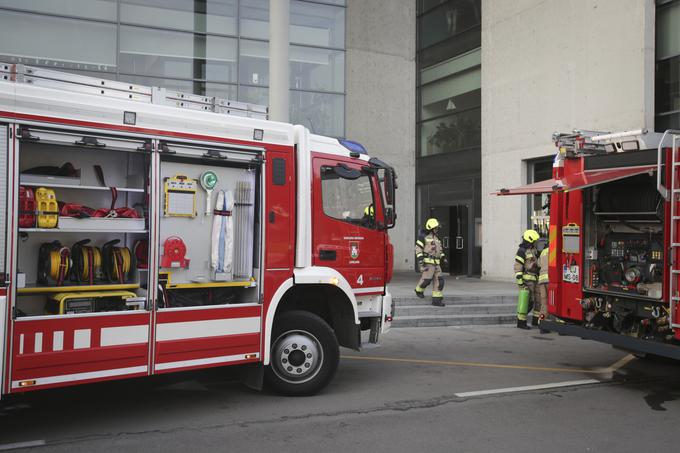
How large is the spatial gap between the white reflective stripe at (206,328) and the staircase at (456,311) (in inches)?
231

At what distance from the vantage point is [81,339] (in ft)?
16.4

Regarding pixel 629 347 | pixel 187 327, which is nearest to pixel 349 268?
pixel 187 327

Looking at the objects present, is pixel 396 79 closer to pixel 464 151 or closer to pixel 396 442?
pixel 464 151

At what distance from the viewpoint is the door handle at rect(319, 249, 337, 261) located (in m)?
6.50

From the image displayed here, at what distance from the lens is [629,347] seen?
21.7 feet

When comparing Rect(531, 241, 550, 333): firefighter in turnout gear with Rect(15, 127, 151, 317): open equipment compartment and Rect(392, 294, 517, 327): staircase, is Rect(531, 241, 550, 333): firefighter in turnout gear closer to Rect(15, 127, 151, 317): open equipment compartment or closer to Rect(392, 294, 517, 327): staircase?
Rect(392, 294, 517, 327): staircase

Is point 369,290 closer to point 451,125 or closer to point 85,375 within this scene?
point 85,375

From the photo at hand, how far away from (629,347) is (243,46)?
14084mm

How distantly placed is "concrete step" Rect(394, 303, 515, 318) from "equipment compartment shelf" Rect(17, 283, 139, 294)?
23.6ft

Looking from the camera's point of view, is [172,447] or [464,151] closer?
[172,447]

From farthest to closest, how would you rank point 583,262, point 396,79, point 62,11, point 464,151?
1. point 396,79
2. point 464,151
3. point 62,11
4. point 583,262

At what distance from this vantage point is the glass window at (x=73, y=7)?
15.4 metres

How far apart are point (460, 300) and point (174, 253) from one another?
8.61m

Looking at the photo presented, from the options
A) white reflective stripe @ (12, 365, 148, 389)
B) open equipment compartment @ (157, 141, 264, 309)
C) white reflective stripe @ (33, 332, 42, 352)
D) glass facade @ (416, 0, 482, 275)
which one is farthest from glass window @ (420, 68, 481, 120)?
white reflective stripe @ (33, 332, 42, 352)
